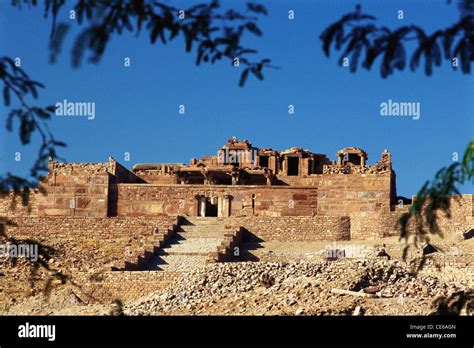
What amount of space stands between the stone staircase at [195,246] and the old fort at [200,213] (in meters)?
0.04

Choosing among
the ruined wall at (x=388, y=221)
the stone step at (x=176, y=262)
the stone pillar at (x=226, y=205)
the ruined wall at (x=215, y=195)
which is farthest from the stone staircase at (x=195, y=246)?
the ruined wall at (x=388, y=221)

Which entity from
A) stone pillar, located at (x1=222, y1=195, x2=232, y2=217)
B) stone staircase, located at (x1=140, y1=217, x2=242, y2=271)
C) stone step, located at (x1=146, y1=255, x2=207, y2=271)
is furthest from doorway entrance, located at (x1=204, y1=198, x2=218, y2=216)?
stone step, located at (x1=146, y1=255, x2=207, y2=271)

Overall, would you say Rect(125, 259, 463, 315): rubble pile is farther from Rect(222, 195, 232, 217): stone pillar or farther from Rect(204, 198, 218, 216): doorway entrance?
Rect(204, 198, 218, 216): doorway entrance

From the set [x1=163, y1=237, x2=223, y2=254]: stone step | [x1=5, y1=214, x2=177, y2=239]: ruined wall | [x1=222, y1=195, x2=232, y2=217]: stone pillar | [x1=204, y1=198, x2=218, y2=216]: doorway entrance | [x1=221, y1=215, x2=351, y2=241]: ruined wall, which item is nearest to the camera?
[x1=163, y1=237, x2=223, y2=254]: stone step

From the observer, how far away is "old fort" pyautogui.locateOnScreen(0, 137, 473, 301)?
37.8m

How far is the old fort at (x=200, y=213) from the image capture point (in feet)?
124

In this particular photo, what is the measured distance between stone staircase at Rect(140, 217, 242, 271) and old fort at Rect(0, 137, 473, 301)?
0.13 ft

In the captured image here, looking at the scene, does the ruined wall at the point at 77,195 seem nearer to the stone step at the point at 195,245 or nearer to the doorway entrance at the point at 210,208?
the doorway entrance at the point at 210,208

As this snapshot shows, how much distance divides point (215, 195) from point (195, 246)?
691 centimetres

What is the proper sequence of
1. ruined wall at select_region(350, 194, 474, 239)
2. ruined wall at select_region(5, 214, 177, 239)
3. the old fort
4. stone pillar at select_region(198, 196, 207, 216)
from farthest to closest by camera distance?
stone pillar at select_region(198, 196, 207, 216) → ruined wall at select_region(5, 214, 177, 239) → ruined wall at select_region(350, 194, 474, 239) → the old fort

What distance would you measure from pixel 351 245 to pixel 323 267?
6.73m

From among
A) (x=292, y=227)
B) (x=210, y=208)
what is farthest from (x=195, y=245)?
(x=210, y=208)

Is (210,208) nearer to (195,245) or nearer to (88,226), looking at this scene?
(88,226)

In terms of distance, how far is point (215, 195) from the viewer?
44.0 meters
